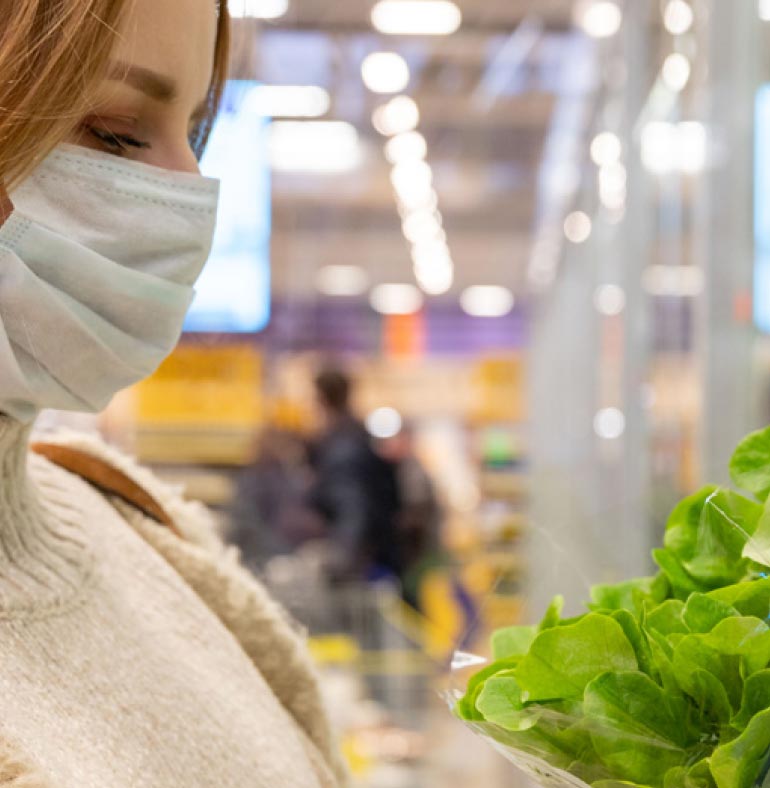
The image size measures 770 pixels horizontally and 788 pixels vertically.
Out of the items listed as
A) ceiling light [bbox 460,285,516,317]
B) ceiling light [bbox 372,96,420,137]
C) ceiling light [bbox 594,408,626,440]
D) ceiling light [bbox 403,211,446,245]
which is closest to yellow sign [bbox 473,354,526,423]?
ceiling light [bbox 403,211,446,245]

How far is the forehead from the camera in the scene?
90 cm

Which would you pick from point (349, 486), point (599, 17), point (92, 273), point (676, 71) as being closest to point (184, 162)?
point (92, 273)

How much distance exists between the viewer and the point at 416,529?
7.11 meters

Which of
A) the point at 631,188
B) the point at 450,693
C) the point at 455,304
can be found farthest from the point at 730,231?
the point at 455,304

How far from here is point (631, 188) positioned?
13.5ft

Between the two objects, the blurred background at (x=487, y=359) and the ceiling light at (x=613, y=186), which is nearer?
the blurred background at (x=487, y=359)

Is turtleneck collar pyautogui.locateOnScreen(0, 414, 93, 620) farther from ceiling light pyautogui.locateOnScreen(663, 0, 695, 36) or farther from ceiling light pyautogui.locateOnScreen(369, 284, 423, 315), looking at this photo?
ceiling light pyautogui.locateOnScreen(369, 284, 423, 315)

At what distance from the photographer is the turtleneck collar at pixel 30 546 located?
0.93m

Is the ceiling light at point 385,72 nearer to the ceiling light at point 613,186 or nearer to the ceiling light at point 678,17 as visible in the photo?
the ceiling light at point 613,186

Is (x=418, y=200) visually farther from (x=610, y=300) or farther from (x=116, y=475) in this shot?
(x=116, y=475)

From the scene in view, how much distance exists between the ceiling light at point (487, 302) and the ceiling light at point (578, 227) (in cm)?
1223

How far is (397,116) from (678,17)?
19.2 feet

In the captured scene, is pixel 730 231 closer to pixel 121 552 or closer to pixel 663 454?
pixel 663 454

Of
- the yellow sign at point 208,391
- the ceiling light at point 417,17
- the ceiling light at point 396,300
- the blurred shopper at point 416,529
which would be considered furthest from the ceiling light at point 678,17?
the ceiling light at point 396,300
